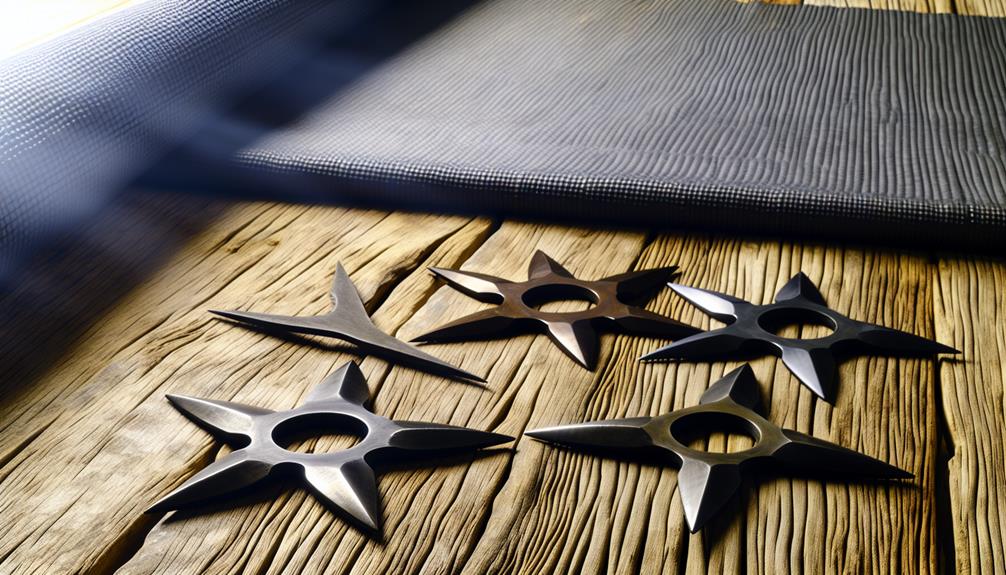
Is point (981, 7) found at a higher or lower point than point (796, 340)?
lower

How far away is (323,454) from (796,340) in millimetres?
478

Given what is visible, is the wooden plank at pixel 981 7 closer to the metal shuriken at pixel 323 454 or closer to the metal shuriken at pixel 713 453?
the metal shuriken at pixel 713 453

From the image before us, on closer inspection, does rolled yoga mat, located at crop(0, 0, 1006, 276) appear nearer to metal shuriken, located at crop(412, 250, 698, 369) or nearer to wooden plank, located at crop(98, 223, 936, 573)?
metal shuriken, located at crop(412, 250, 698, 369)

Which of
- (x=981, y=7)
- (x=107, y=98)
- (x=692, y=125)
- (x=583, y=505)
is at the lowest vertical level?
(x=981, y=7)

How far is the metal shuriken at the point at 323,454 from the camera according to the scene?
713 millimetres

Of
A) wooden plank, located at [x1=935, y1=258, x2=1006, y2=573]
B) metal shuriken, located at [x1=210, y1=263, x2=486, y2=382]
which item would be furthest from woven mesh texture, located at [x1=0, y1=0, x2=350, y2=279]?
wooden plank, located at [x1=935, y1=258, x2=1006, y2=573]

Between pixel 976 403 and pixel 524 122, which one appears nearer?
pixel 976 403

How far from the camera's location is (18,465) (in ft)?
2.53

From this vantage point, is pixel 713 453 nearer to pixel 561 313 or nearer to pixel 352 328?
pixel 561 313

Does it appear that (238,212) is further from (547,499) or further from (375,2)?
(375,2)

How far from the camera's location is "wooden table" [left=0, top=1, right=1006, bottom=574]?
68 centimetres

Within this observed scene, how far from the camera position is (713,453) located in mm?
743

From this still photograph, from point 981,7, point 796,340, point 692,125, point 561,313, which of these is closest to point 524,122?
point 692,125

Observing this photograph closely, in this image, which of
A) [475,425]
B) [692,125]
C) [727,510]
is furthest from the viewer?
[692,125]
